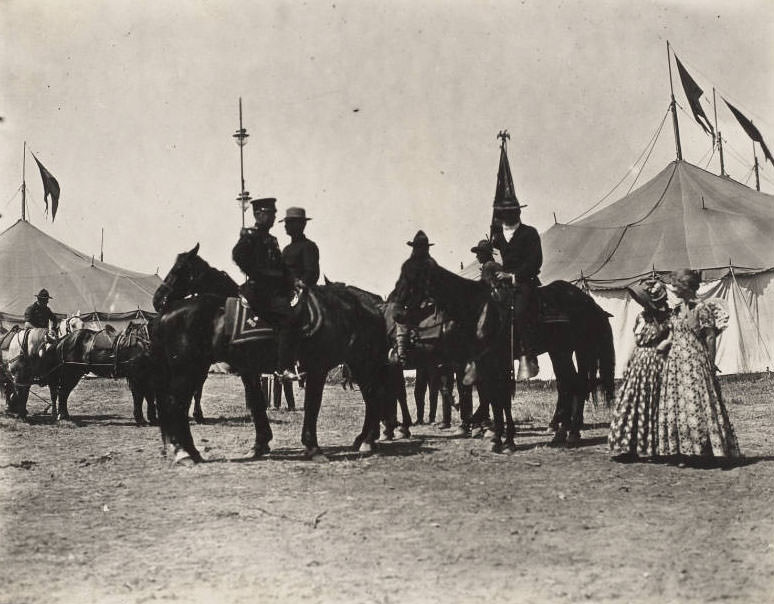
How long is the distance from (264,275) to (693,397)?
429 centimetres

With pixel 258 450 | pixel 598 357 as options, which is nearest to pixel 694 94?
pixel 598 357

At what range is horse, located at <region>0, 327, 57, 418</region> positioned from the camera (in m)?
12.7

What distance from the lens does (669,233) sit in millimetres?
21375

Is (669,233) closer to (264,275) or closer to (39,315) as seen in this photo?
(39,315)

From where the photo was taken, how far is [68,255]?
1470 inches

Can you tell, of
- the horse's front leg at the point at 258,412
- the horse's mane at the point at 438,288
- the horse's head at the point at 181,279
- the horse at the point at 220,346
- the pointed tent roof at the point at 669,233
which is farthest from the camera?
the pointed tent roof at the point at 669,233

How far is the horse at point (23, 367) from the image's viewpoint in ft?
41.6

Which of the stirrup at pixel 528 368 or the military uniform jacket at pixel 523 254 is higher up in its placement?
the military uniform jacket at pixel 523 254

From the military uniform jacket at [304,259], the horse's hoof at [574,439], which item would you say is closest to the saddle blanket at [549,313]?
the horse's hoof at [574,439]

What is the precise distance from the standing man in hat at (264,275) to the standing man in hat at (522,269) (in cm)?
240

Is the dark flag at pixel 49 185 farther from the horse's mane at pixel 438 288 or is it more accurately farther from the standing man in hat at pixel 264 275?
the horse's mane at pixel 438 288

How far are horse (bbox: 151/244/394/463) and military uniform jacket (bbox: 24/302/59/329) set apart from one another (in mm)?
6201

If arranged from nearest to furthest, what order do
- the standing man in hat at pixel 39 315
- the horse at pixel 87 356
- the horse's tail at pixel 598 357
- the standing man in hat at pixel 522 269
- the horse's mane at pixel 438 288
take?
the horse's mane at pixel 438 288 → the standing man in hat at pixel 522 269 → the horse's tail at pixel 598 357 → the horse at pixel 87 356 → the standing man in hat at pixel 39 315

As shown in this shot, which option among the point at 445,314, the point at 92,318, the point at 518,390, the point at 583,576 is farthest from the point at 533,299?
the point at 92,318
